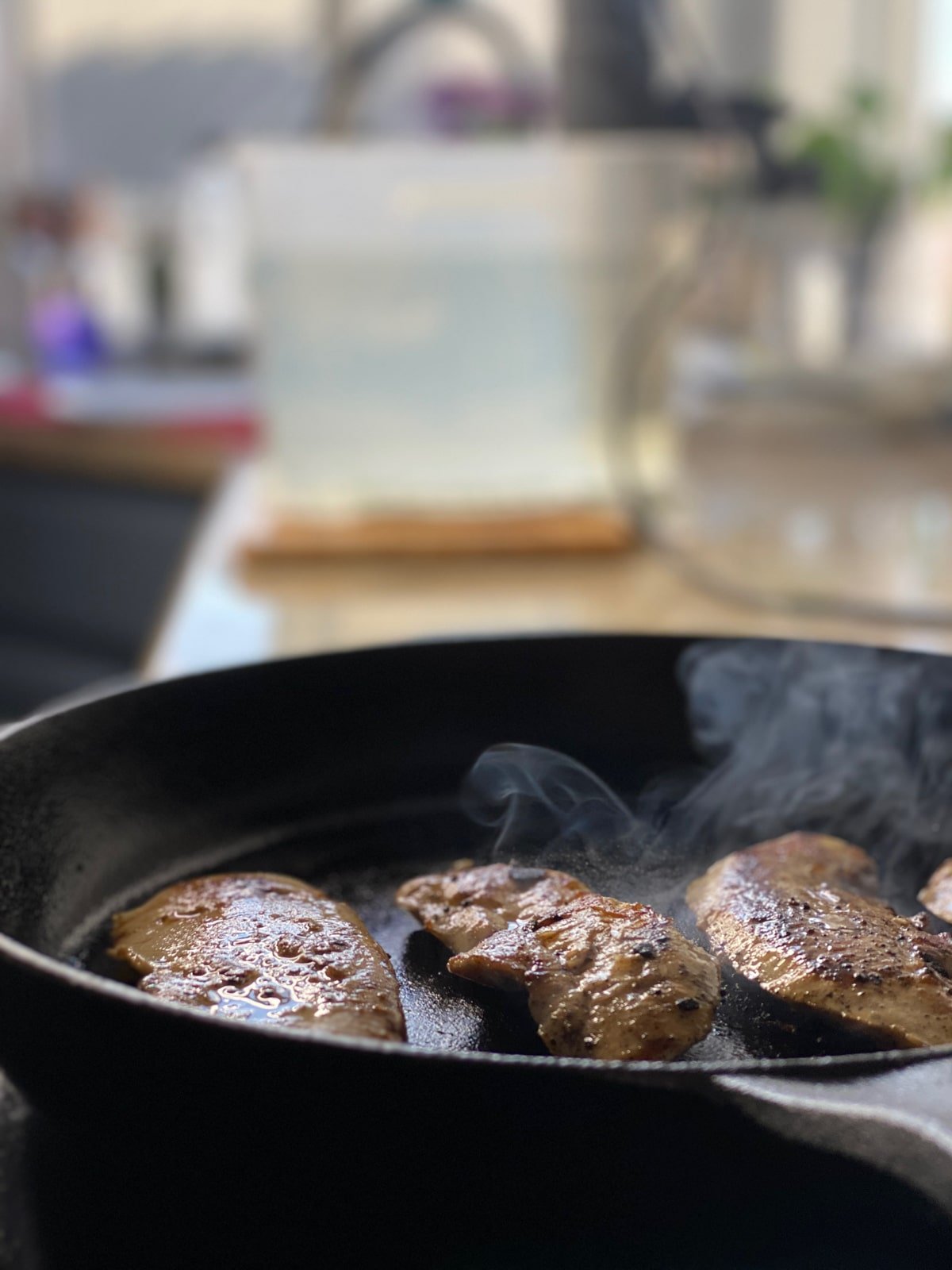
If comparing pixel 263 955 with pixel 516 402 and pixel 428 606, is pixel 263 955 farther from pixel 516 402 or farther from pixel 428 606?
pixel 516 402

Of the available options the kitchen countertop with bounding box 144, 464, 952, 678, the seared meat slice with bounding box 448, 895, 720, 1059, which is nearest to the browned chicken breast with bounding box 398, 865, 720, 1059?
the seared meat slice with bounding box 448, 895, 720, 1059

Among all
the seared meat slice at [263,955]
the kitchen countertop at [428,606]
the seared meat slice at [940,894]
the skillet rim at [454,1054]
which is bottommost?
the kitchen countertop at [428,606]

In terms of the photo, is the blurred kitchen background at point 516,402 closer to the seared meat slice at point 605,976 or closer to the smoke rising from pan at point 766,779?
the smoke rising from pan at point 766,779

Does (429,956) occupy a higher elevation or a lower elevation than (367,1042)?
lower

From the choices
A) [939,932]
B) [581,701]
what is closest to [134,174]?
[581,701]

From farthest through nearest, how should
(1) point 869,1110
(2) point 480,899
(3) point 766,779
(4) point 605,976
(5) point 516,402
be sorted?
(5) point 516,402, (3) point 766,779, (2) point 480,899, (4) point 605,976, (1) point 869,1110

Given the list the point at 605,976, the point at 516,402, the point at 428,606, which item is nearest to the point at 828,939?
the point at 605,976

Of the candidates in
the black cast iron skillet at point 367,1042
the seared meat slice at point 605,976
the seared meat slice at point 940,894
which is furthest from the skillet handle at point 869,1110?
the seared meat slice at point 940,894
